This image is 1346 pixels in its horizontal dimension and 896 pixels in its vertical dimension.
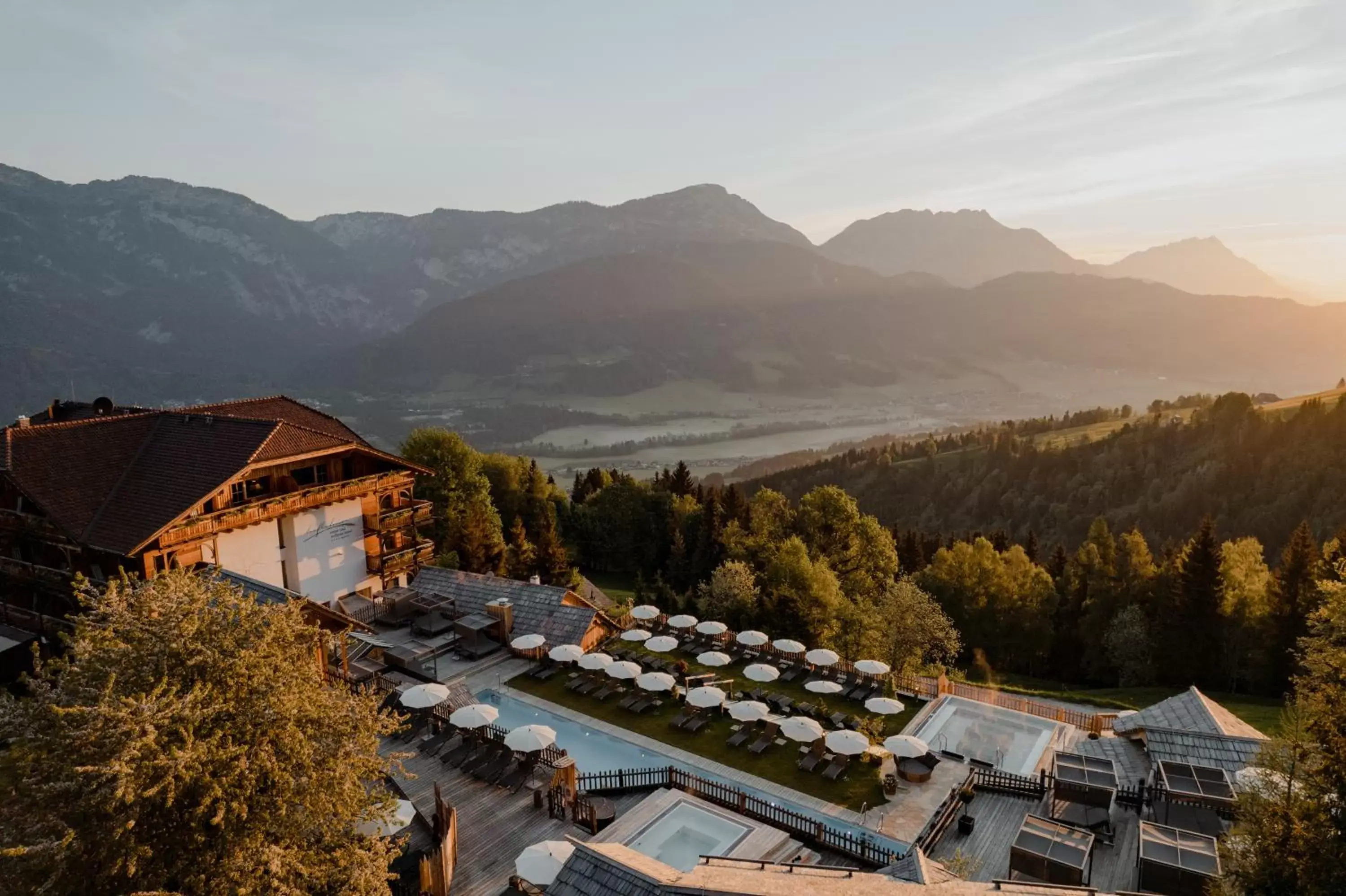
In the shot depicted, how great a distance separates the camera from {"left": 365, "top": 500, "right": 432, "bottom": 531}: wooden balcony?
37.0 metres

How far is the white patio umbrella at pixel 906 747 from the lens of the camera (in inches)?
965

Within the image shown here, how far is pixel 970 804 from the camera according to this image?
76.5ft

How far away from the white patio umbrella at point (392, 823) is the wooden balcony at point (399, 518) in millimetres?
20720

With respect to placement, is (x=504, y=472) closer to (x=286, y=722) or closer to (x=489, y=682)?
(x=489, y=682)

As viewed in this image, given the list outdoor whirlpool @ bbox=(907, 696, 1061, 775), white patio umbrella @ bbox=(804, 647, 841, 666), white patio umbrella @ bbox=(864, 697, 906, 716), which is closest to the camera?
outdoor whirlpool @ bbox=(907, 696, 1061, 775)

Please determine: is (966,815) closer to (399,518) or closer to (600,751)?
(600,751)

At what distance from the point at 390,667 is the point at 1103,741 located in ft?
92.8

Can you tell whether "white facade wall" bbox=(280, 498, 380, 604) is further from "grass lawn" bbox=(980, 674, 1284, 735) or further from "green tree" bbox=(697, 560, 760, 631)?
"grass lawn" bbox=(980, 674, 1284, 735)

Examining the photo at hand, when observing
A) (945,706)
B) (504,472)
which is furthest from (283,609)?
(504,472)

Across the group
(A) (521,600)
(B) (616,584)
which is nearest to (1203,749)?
(A) (521,600)

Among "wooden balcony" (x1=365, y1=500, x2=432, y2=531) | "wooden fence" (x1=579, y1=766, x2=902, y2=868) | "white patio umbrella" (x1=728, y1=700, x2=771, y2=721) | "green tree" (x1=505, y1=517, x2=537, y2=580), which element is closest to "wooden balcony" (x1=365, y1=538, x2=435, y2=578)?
"wooden balcony" (x1=365, y1=500, x2=432, y2=531)

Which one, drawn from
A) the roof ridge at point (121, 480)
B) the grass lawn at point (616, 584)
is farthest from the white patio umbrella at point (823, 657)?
the roof ridge at point (121, 480)

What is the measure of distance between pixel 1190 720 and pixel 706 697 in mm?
16792

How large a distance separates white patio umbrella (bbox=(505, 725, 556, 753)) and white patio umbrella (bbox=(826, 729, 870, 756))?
9440mm
